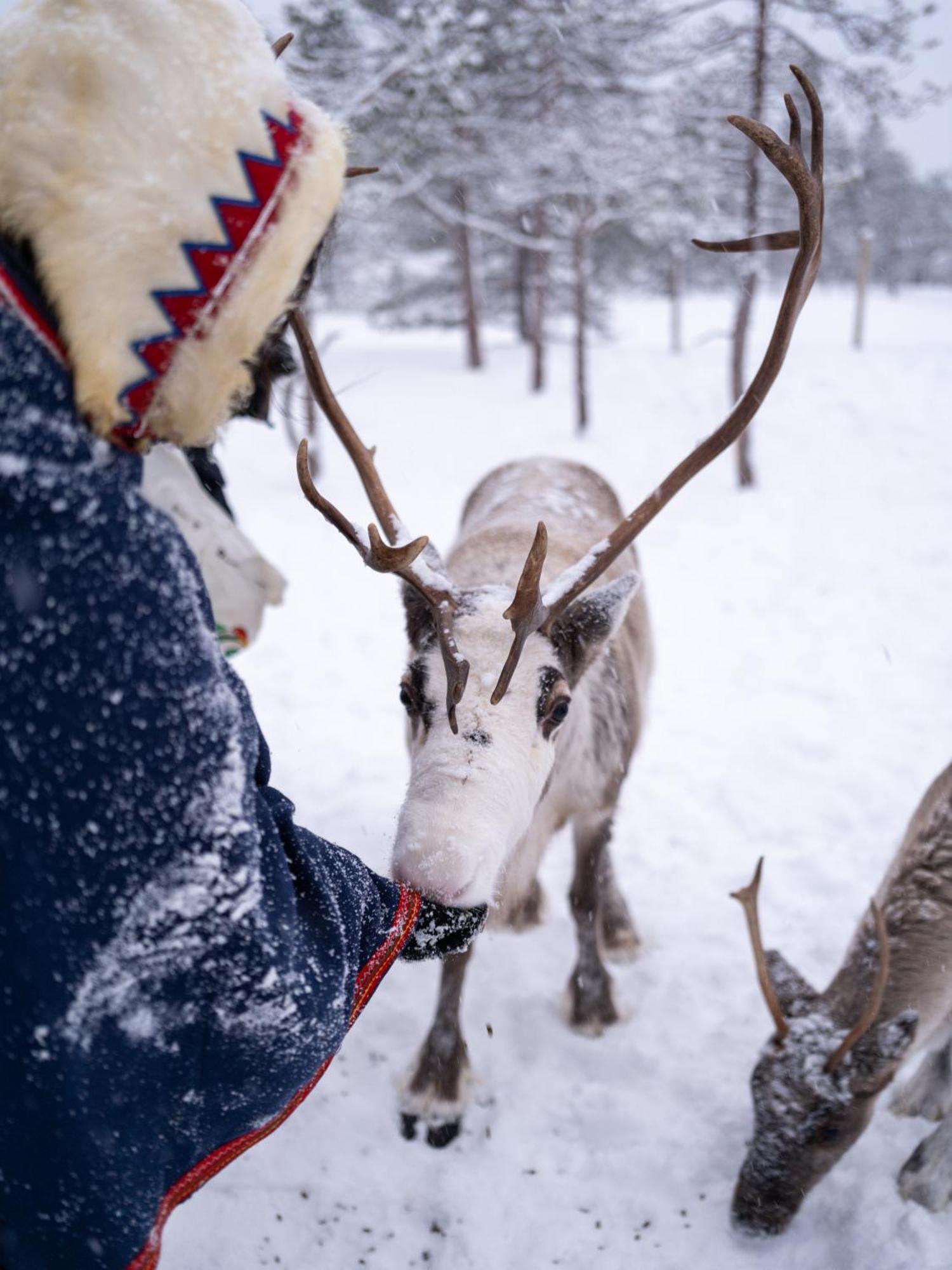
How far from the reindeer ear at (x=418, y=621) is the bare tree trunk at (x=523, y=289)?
18.3m

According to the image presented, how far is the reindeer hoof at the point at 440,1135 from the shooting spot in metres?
2.63

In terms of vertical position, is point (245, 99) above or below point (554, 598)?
above

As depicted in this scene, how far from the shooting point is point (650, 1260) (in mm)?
2320

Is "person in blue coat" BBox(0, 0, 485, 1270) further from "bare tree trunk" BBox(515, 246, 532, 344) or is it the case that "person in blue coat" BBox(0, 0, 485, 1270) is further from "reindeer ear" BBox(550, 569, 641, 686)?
"bare tree trunk" BBox(515, 246, 532, 344)

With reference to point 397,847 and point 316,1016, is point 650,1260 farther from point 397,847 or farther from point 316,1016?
point 316,1016

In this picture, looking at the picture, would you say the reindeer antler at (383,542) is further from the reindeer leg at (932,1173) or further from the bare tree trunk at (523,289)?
the bare tree trunk at (523,289)

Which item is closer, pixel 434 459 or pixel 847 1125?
pixel 847 1125

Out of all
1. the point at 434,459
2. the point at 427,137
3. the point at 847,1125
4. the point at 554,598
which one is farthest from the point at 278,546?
the point at 427,137

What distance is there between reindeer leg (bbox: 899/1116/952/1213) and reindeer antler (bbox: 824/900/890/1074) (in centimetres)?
56

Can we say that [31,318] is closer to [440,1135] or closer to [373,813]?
[440,1135]

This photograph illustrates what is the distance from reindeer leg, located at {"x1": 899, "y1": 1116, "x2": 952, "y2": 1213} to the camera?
7.67 feet

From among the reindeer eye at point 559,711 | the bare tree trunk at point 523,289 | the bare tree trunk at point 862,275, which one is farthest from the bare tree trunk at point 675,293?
the reindeer eye at point 559,711

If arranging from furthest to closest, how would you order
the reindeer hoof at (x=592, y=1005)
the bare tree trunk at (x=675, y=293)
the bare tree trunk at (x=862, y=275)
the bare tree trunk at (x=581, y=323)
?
the bare tree trunk at (x=675, y=293) < the bare tree trunk at (x=862, y=275) < the bare tree trunk at (x=581, y=323) < the reindeer hoof at (x=592, y=1005)

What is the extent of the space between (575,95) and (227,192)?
1277 centimetres
